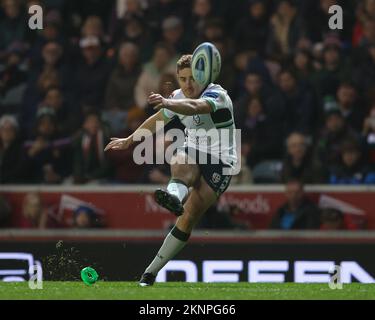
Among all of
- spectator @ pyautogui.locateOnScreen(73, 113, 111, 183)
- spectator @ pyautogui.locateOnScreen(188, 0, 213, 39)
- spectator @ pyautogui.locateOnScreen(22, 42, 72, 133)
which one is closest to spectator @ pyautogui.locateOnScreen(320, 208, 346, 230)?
spectator @ pyautogui.locateOnScreen(73, 113, 111, 183)

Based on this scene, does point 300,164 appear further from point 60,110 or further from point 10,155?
point 10,155

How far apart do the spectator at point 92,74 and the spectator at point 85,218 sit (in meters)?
2.09

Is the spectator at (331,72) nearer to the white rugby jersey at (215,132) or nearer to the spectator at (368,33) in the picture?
the spectator at (368,33)

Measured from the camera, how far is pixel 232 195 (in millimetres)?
15844

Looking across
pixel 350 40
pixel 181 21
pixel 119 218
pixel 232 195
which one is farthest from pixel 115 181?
pixel 350 40

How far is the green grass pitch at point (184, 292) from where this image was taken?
A: 10305 millimetres

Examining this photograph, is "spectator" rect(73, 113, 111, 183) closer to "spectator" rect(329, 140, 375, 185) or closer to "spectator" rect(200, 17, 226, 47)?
"spectator" rect(200, 17, 226, 47)

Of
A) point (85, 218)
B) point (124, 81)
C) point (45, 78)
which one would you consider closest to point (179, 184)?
point (85, 218)

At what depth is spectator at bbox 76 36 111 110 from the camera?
17.8 meters

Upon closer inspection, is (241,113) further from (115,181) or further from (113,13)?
(113,13)

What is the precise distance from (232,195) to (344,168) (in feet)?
5.02

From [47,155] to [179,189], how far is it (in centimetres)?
646

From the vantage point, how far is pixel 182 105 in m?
10.6

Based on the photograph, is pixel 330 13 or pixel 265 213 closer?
pixel 265 213
